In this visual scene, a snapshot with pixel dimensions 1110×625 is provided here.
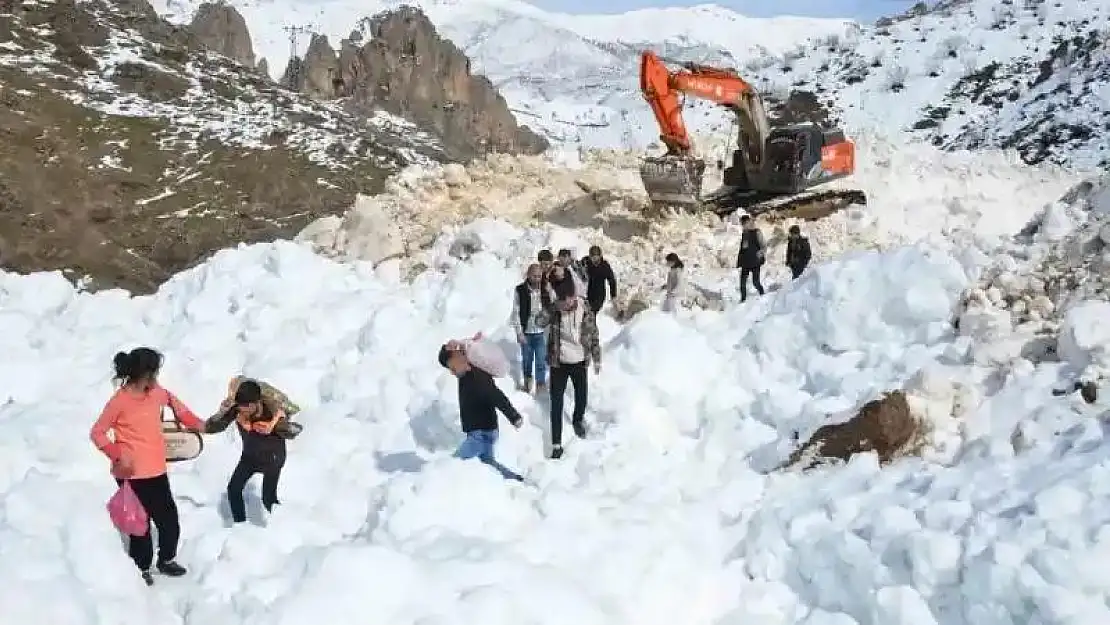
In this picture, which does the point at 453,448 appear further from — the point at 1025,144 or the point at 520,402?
the point at 1025,144

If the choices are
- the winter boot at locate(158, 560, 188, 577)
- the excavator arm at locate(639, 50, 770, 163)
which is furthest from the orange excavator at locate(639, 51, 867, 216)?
the winter boot at locate(158, 560, 188, 577)

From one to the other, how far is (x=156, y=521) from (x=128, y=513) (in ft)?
0.75

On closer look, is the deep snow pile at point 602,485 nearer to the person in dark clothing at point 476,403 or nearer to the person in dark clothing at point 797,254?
the person in dark clothing at point 476,403

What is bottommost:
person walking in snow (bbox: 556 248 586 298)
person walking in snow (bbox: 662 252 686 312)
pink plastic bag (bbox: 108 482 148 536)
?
pink plastic bag (bbox: 108 482 148 536)

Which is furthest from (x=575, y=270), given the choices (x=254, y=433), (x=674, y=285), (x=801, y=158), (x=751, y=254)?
(x=801, y=158)

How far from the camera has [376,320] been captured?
35.0 feet

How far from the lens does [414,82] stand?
7575cm

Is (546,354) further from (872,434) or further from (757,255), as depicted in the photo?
(757,255)

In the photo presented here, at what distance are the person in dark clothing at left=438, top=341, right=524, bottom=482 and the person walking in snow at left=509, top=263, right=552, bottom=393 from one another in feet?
5.61

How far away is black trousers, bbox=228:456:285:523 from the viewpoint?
21.3ft

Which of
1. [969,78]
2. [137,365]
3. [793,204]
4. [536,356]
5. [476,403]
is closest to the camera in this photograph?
[137,365]

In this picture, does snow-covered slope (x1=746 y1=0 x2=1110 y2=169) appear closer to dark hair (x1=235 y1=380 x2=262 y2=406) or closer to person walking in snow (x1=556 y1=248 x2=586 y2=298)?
person walking in snow (x1=556 y1=248 x2=586 y2=298)

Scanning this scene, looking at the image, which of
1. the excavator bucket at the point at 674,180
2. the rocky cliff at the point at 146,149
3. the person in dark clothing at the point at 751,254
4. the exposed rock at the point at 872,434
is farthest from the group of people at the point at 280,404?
the rocky cliff at the point at 146,149

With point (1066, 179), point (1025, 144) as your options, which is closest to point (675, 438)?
point (1066, 179)
